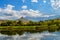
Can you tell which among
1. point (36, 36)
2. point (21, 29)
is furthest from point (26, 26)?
point (36, 36)

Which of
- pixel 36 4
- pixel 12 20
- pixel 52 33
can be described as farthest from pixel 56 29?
pixel 12 20

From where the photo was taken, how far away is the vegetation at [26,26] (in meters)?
3.60

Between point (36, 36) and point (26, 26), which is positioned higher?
point (26, 26)

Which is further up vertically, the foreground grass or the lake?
the foreground grass

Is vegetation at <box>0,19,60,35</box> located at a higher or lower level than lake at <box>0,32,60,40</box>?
higher

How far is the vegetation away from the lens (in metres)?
3.60

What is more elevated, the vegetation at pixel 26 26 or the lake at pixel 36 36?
the vegetation at pixel 26 26

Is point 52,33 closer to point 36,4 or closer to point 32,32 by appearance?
point 32,32

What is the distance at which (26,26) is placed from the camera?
3.62 metres

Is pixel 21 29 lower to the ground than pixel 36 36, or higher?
higher

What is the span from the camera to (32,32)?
365 centimetres

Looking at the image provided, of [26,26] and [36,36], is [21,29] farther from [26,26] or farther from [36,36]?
[36,36]

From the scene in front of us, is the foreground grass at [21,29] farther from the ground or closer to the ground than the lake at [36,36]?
farther from the ground

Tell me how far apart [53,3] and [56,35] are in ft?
1.92
